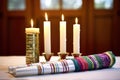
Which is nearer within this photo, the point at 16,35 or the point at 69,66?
the point at 69,66

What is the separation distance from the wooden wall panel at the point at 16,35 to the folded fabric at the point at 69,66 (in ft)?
6.67

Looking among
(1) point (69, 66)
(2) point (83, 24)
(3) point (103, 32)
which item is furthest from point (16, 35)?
(1) point (69, 66)

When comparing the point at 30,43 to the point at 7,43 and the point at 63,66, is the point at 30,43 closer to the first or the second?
the point at 63,66

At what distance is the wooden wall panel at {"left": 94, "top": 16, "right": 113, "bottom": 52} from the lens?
286 centimetres

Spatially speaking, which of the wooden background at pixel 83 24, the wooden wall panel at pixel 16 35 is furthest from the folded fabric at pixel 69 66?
A: the wooden wall panel at pixel 16 35

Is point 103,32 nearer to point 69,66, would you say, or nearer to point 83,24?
point 83,24

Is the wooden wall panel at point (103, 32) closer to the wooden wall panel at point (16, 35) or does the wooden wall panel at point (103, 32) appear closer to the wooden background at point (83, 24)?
the wooden background at point (83, 24)

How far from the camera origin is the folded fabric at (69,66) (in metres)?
0.86

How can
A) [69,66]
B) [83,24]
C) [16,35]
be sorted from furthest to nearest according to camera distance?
[16,35], [83,24], [69,66]

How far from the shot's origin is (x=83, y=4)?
285 centimetres

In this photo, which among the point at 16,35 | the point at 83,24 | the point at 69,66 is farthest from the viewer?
the point at 16,35

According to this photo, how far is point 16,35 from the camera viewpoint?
300cm

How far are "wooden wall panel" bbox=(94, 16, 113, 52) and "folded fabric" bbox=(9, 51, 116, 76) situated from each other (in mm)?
1867

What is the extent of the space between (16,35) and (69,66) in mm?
2125
